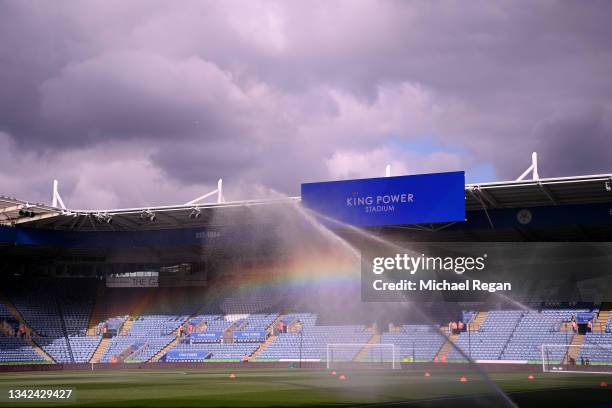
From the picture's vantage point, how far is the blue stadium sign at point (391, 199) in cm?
3506

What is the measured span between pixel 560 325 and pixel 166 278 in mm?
30831

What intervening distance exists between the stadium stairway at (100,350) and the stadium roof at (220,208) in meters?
8.86

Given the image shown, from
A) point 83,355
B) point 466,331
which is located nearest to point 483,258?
point 466,331

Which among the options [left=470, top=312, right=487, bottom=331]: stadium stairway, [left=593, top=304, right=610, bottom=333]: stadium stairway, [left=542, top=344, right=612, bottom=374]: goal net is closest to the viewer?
[left=542, top=344, right=612, bottom=374]: goal net

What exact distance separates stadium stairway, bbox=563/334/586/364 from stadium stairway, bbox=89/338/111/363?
32.2 m

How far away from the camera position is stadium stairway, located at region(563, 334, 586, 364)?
37.9 m

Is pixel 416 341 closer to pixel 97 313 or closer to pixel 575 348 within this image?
pixel 575 348

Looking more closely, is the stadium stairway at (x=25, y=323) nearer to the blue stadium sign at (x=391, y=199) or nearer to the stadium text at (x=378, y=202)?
the blue stadium sign at (x=391, y=199)

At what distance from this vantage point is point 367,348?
43938mm

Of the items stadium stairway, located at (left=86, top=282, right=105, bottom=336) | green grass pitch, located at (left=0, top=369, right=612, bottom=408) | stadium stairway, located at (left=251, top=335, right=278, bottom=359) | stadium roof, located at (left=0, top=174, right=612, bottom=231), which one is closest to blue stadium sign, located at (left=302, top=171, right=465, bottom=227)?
stadium roof, located at (left=0, top=174, right=612, bottom=231)

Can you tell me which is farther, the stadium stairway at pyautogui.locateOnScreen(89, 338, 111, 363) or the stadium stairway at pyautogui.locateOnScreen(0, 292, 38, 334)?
the stadium stairway at pyautogui.locateOnScreen(0, 292, 38, 334)

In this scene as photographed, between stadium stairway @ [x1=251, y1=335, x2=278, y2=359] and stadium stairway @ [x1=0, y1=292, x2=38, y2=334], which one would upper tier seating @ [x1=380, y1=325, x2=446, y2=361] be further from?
stadium stairway @ [x1=0, y1=292, x2=38, y2=334]

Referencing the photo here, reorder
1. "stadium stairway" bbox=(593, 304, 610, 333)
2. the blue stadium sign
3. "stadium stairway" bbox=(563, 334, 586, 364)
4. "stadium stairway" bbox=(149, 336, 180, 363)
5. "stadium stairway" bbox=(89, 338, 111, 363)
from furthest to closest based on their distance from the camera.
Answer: "stadium stairway" bbox=(89, 338, 111, 363)
"stadium stairway" bbox=(149, 336, 180, 363)
"stadium stairway" bbox=(593, 304, 610, 333)
"stadium stairway" bbox=(563, 334, 586, 364)
the blue stadium sign

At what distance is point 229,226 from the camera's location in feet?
149
